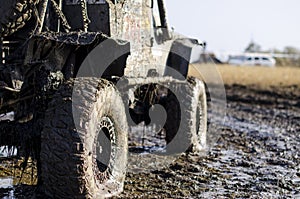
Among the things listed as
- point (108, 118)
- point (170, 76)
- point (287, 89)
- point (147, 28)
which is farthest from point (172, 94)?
point (287, 89)

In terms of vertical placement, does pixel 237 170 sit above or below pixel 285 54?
below

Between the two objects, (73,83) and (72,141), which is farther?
(73,83)

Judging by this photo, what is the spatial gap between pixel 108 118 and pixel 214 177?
1.93 meters

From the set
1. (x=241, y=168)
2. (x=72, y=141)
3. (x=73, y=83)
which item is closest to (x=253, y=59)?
(x=241, y=168)

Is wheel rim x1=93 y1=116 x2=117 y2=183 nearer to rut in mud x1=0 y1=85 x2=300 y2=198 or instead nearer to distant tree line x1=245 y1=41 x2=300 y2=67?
rut in mud x1=0 y1=85 x2=300 y2=198

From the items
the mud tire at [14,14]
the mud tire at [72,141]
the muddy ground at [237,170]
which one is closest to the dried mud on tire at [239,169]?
the muddy ground at [237,170]

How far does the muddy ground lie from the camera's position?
6688 millimetres

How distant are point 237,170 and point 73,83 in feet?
10.5

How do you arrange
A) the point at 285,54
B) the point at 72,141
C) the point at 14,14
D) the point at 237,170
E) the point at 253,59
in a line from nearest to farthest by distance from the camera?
the point at 72,141 < the point at 14,14 < the point at 237,170 < the point at 253,59 < the point at 285,54

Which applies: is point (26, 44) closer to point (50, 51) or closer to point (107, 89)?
point (50, 51)

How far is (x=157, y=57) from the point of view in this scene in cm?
824

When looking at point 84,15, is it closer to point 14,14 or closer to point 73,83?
point 14,14

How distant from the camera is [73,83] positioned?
5.69 m

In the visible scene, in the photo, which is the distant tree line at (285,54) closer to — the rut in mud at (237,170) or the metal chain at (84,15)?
the rut in mud at (237,170)
